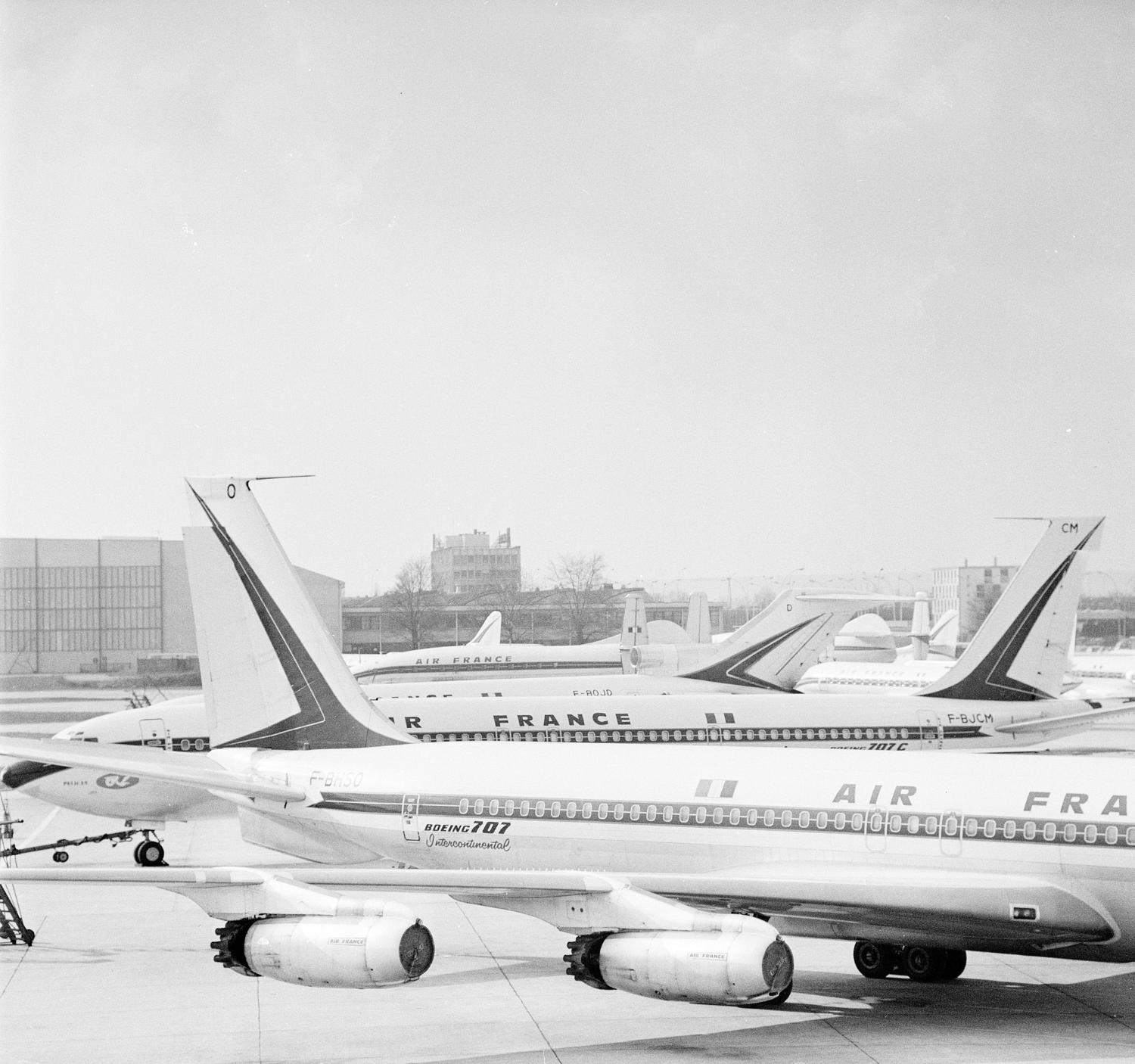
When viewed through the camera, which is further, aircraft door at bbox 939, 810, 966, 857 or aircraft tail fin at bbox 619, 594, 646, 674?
aircraft tail fin at bbox 619, 594, 646, 674

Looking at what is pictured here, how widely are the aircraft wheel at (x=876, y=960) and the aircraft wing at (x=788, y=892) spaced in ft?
7.57

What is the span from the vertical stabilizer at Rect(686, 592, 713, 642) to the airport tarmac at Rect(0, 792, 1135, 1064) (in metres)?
49.2

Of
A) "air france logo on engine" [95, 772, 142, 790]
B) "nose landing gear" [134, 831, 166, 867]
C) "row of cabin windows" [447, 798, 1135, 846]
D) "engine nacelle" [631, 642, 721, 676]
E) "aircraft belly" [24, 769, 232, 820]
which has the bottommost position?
"nose landing gear" [134, 831, 166, 867]

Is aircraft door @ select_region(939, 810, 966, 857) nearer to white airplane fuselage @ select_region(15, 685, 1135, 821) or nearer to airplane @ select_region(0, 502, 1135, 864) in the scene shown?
airplane @ select_region(0, 502, 1135, 864)

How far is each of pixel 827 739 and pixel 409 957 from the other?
2131cm

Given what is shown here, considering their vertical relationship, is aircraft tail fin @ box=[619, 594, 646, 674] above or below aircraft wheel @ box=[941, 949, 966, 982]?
above

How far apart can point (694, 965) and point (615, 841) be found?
452cm

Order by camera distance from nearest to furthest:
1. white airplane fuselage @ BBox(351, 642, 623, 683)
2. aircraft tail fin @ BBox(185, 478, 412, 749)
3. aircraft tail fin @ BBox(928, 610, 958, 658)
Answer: aircraft tail fin @ BBox(185, 478, 412, 749)
white airplane fuselage @ BBox(351, 642, 623, 683)
aircraft tail fin @ BBox(928, 610, 958, 658)

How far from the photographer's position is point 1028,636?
36.4 meters

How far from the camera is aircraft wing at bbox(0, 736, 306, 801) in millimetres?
19391

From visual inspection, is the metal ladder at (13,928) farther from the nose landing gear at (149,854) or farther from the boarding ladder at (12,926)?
the nose landing gear at (149,854)

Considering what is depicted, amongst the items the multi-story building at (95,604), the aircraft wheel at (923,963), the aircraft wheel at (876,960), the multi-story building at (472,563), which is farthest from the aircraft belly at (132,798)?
the multi-story building at (472,563)

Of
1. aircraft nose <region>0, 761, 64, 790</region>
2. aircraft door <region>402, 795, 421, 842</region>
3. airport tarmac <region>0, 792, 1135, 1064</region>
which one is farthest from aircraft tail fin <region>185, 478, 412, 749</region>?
aircraft nose <region>0, 761, 64, 790</region>

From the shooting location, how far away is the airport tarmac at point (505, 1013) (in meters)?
16.3
